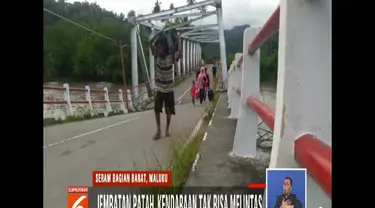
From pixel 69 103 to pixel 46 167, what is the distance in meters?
0.34

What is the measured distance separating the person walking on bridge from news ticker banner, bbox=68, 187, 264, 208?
265 mm

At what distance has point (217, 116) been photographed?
211 cm

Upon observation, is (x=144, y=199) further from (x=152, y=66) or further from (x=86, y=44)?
(x=86, y=44)

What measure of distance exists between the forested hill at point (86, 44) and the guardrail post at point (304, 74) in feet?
1.40

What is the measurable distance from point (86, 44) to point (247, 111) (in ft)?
2.20

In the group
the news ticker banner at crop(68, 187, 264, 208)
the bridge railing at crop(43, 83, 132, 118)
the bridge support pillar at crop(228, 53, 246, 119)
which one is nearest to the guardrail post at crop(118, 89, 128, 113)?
the bridge railing at crop(43, 83, 132, 118)

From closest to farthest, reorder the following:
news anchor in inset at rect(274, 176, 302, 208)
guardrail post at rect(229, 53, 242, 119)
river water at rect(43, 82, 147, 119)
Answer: news anchor in inset at rect(274, 176, 302, 208) → river water at rect(43, 82, 147, 119) → guardrail post at rect(229, 53, 242, 119)

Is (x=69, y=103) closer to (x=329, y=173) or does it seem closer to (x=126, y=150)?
(x=126, y=150)

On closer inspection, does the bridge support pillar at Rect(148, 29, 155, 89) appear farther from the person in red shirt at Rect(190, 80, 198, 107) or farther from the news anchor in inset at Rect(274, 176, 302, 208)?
the news anchor in inset at Rect(274, 176, 302, 208)

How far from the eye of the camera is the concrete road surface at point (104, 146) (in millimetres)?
1272

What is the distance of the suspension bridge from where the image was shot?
3.05 ft
